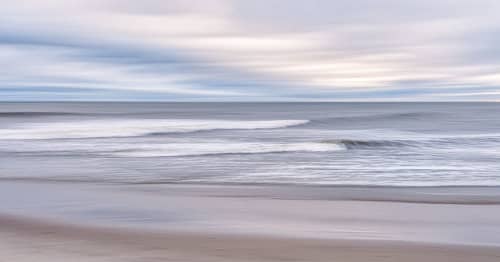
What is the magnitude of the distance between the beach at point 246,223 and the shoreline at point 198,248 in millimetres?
10

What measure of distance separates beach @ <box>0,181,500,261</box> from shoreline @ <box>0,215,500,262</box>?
10 millimetres

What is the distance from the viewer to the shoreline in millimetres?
6082

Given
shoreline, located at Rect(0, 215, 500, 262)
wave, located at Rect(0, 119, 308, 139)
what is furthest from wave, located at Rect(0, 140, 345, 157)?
shoreline, located at Rect(0, 215, 500, 262)

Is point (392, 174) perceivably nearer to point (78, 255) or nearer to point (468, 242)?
point (468, 242)

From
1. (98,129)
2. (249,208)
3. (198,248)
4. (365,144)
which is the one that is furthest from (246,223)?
(98,129)

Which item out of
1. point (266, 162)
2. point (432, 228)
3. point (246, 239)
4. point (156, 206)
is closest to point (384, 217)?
point (432, 228)

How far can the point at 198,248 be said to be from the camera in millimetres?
6547

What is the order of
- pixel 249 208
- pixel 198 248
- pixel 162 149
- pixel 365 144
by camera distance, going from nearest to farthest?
pixel 198 248, pixel 249 208, pixel 162 149, pixel 365 144

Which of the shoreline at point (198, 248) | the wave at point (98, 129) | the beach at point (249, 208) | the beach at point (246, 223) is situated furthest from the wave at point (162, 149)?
the shoreline at point (198, 248)

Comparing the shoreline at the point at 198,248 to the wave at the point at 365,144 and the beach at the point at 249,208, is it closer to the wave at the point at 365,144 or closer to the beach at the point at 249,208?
the beach at the point at 249,208

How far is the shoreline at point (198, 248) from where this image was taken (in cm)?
608

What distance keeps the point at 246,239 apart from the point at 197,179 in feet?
18.2

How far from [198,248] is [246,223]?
152 centimetres

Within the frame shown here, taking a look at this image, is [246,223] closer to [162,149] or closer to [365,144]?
[162,149]
